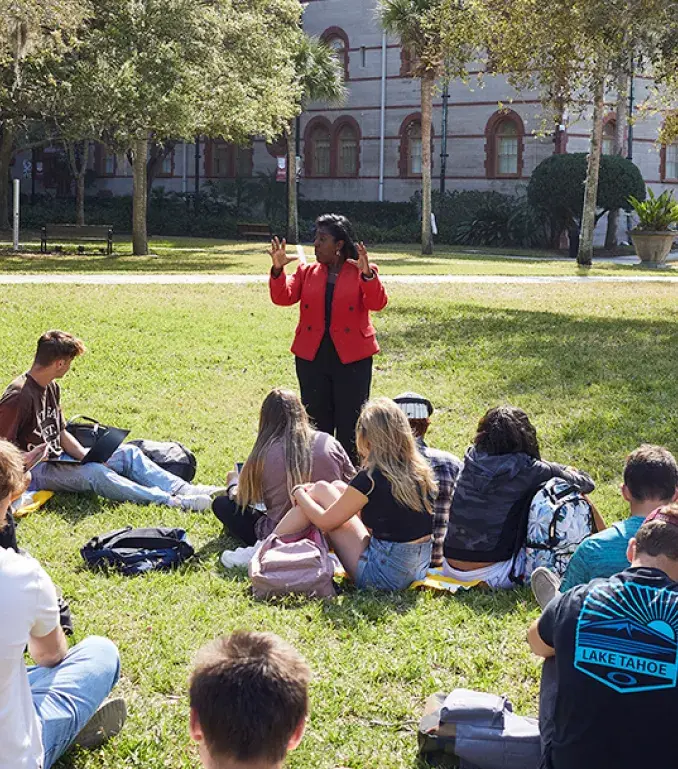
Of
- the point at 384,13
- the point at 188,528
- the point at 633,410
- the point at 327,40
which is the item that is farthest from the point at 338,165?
the point at 188,528

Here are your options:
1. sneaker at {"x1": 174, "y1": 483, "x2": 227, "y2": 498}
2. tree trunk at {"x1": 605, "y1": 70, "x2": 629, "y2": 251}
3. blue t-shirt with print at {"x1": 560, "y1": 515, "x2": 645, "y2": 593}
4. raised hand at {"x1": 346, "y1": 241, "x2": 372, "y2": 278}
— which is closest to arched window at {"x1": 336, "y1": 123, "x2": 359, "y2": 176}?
tree trunk at {"x1": 605, "y1": 70, "x2": 629, "y2": 251}

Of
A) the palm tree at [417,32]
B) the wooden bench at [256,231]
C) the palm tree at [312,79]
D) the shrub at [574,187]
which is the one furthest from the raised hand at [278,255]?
the wooden bench at [256,231]

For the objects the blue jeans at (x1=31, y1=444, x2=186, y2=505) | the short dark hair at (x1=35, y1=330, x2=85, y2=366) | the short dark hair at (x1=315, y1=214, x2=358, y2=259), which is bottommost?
the blue jeans at (x1=31, y1=444, x2=186, y2=505)

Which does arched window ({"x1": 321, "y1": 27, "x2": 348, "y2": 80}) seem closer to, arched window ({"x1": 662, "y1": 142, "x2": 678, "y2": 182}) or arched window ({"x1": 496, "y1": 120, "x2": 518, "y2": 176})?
arched window ({"x1": 496, "y1": 120, "x2": 518, "y2": 176})

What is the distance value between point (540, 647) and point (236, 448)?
5793 millimetres

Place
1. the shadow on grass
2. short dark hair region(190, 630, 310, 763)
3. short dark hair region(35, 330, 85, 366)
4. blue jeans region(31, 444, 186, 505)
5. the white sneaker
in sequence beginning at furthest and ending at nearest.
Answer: the shadow on grass, blue jeans region(31, 444, 186, 505), short dark hair region(35, 330, 85, 366), the white sneaker, short dark hair region(190, 630, 310, 763)

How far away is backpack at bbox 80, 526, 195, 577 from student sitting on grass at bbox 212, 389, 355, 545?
44 centimetres

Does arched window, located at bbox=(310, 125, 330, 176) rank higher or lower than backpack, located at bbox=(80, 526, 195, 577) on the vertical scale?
higher

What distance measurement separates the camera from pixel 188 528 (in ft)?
23.4

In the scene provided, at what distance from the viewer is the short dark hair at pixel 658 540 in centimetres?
332

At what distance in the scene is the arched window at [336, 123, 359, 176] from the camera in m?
46.4

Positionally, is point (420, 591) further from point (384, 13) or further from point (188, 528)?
point (384, 13)

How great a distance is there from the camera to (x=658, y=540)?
131 inches

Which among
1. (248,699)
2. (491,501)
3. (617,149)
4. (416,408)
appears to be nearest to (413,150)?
(617,149)
